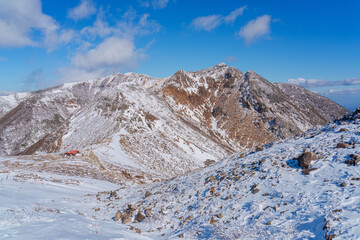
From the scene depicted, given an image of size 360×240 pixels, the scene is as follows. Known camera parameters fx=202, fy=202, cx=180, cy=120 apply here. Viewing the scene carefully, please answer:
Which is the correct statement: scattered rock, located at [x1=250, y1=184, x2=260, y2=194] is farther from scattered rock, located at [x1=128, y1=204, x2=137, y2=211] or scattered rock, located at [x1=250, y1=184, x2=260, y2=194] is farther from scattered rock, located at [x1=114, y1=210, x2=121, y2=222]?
scattered rock, located at [x1=114, y1=210, x2=121, y2=222]

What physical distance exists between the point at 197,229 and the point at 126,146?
38376mm

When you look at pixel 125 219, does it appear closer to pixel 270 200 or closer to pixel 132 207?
pixel 132 207

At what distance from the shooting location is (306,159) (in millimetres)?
12227

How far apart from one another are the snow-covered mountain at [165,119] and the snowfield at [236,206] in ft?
46.7

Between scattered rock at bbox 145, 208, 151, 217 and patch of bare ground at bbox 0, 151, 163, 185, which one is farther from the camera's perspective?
patch of bare ground at bbox 0, 151, 163, 185

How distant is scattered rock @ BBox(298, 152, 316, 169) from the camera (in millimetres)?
12070

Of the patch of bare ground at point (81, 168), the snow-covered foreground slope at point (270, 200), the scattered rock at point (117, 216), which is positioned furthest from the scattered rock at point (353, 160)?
the patch of bare ground at point (81, 168)

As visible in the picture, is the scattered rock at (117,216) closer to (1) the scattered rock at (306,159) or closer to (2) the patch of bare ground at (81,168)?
(1) the scattered rock at (306,159)

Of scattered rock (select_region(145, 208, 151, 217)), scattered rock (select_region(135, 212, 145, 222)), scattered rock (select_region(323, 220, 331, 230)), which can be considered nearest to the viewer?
scattered rock (select_region(323, 220, 331, 230))

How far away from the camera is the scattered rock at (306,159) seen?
12070 millimetres

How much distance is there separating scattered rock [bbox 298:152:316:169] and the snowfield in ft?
0.84

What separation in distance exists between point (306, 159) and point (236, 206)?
5260 mm

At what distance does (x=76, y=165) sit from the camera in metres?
31.4

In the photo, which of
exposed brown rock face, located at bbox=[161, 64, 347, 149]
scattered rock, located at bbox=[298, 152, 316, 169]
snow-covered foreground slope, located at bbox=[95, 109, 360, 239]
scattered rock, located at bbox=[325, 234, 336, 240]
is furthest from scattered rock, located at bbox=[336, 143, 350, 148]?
exposed brown rock face, located at bbox=[161, 64, 347, 149]
